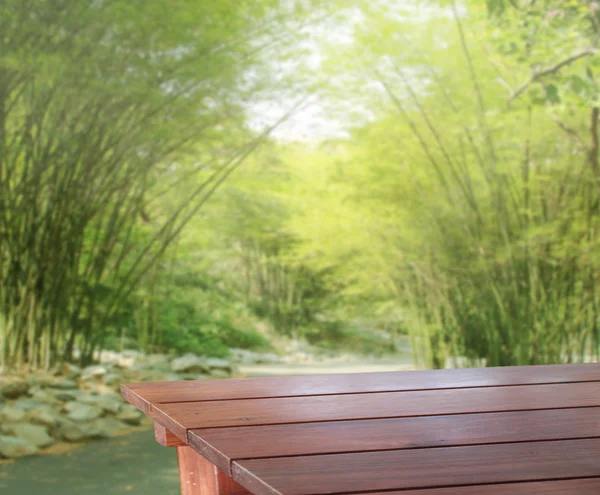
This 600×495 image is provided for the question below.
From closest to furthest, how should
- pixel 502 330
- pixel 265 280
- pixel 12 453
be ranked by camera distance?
pixel 12 453
pixel 502 330
pixel 265 280

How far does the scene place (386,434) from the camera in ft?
2.58

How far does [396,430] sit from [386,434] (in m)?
0.02

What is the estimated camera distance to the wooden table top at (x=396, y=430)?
1.98 feet

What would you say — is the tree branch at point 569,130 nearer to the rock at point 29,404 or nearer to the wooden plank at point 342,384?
the rock at point 29,404

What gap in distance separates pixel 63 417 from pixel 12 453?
1.31ft

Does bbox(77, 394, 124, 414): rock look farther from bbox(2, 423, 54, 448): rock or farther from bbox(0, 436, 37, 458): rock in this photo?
bbox(0, 436, 37, 458): rock

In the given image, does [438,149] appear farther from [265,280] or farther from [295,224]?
[265,280]

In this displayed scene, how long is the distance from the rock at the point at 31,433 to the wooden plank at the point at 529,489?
113 inches

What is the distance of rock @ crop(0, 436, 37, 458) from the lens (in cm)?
302

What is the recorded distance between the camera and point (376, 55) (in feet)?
16.3

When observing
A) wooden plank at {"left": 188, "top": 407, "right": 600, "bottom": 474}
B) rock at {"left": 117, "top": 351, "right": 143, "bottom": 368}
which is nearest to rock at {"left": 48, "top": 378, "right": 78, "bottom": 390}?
rock at {"left": 117, "top": 351, "right": 143, "bottom": 368}

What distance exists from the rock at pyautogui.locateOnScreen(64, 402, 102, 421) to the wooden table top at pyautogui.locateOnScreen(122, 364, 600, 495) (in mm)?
2442

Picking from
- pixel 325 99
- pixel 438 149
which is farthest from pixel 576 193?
pixel 325 99

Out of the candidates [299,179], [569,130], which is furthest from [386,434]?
[299,179]
